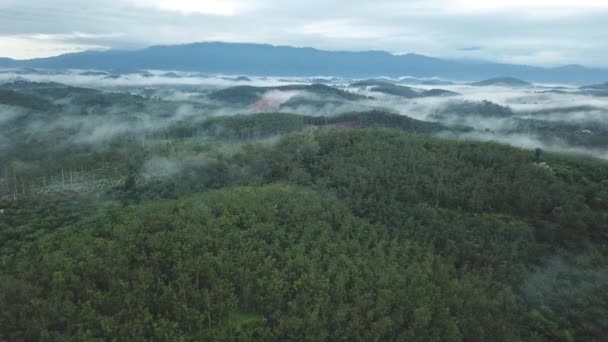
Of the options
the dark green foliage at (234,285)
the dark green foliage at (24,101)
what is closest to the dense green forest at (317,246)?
the dark green foliage at (234,285)

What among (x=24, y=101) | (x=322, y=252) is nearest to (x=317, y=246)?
(x=322, y=252)

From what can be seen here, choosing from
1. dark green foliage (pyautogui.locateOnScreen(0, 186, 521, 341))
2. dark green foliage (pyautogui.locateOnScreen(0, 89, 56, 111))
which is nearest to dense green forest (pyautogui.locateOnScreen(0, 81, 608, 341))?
dark green foliage (pyautogui.locateOnScreen(0, 186, 521, 341))

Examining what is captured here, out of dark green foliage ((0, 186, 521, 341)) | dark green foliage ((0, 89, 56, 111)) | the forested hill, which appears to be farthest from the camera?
dark green foliage ((0, 89, 56, 111))

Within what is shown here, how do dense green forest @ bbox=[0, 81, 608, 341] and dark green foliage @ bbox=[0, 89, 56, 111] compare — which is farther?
dark green foliage @ bbox=[0, 89, 56, 111]

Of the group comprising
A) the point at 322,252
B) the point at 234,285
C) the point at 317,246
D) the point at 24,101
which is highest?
the point at 24,101

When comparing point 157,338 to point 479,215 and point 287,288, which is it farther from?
point 479,215

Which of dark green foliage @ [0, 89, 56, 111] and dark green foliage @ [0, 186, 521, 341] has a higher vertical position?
dark green foliage @ [0, 89, 56, 111]

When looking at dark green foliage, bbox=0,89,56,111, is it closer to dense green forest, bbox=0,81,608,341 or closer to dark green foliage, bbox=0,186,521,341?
dense green forest, bbox=0,81,608,341

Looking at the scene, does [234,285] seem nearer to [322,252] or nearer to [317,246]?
[317,246]
